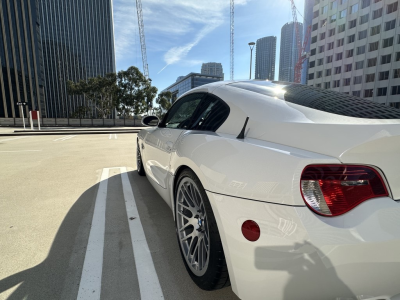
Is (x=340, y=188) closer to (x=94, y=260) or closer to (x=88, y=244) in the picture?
(x=94, y=260)

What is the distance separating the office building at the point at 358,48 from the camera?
40.1 m

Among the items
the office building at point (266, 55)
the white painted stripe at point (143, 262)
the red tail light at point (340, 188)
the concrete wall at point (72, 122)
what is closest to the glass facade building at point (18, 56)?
the concrete wall at point (72, 122)

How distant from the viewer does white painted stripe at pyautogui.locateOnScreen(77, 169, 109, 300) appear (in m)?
1.60

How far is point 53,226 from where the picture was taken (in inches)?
100

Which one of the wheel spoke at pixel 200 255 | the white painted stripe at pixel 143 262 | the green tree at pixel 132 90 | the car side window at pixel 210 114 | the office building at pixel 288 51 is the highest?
the office building at pixel 288 51

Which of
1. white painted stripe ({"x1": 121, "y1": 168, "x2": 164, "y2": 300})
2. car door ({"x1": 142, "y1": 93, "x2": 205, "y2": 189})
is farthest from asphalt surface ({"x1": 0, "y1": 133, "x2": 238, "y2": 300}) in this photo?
car door ({"x1": 142, "y1": 93, "x2": 205, "y2": 189})

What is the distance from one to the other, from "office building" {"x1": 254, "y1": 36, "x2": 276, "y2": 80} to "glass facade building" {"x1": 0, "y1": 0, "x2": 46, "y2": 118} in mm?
60008

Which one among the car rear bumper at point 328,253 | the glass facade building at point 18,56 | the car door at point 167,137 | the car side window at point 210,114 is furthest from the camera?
the glass facade building at point 18,56

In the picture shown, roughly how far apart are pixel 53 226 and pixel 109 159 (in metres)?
4.09

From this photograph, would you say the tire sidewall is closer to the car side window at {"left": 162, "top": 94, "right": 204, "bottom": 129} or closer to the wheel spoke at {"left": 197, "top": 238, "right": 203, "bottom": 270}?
the wheel spoke at {"left": 197, "top": 238, "right": 203, "bottom": 270}

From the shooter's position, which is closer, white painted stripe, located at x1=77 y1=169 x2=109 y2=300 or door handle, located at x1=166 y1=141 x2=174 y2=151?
white painted stripe, located at x1=77 y1=169 x2=109 y2=300

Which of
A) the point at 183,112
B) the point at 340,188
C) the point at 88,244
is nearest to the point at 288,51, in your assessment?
the point at 183,112

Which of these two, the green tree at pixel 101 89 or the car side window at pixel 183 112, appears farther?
the green tree at pixel 101 89

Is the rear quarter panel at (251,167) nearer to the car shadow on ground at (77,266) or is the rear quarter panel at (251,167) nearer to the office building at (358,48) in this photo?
the car shadow on ground at (77,266)
